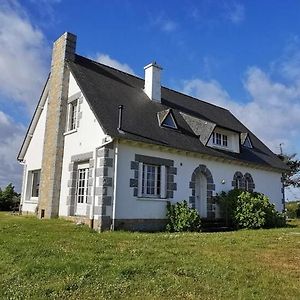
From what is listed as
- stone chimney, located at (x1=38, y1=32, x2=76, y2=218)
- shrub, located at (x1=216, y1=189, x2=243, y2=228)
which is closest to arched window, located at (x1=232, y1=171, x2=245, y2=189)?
shrub, located at (x1=216, y1=189, x2=243, y2=228)

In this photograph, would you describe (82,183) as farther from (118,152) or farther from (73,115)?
(73,115)

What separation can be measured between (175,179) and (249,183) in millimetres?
6072

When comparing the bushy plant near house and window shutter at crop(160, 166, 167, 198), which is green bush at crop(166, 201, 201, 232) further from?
the bushy plant near house

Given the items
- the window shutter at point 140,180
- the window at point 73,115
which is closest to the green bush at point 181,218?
the window shutter at point 140,180

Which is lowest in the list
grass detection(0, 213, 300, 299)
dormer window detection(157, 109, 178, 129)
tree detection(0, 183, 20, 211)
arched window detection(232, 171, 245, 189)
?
grass detection(0, 213, 300, 299)

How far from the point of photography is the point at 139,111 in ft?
52.6

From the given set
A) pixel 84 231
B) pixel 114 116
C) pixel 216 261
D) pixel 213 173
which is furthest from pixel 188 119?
pixel 216 261

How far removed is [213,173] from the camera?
17547 millimetres

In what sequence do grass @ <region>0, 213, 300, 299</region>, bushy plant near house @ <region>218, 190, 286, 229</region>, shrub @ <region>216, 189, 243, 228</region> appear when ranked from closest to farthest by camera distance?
grass @ <region>0, 213, 300, 299</region> < bushy plant near house @ <region>218, 190, 286, 229</region> < shrub @ <region>216, 189, 243, 228</region>

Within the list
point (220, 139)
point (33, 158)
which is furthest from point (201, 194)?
point (33, 158)

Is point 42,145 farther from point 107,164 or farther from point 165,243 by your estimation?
point 165,243

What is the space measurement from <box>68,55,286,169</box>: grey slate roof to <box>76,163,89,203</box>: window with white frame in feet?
7.76

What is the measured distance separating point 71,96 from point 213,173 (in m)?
7.50

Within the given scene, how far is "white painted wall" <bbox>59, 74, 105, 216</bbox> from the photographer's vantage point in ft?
46.4
